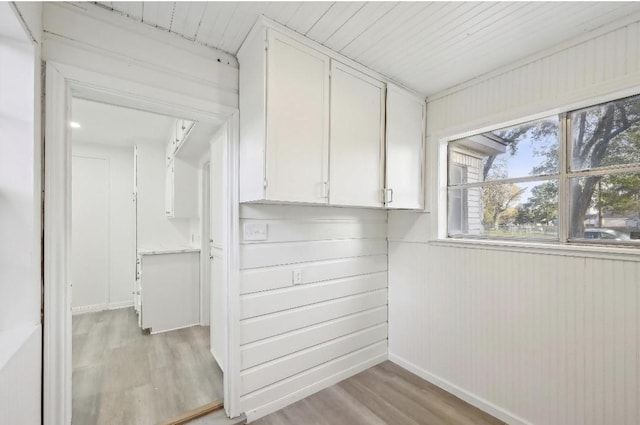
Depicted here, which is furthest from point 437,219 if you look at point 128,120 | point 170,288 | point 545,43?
point 128,120

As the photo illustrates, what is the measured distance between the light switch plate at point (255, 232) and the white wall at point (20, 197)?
3.31 ft

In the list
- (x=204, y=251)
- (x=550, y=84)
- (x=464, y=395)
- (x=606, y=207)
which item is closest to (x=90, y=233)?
(x=204, y=251)

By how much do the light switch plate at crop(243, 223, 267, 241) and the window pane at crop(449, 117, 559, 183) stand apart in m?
1.68

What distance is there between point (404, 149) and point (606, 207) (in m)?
1.25

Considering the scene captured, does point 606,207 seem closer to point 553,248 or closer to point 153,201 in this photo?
point 553,248

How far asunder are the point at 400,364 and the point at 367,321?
1.71 ft

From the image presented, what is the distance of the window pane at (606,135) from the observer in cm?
155

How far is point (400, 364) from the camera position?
2.60 m

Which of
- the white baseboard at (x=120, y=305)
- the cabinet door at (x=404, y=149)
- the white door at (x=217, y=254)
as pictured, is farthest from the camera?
the white baseboard at (x=120, y=305)

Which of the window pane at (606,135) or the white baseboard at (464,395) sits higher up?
the window pane at (606,135)

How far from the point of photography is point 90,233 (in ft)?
13.4

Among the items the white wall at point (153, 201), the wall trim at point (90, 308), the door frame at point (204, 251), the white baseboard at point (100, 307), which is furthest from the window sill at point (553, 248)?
the wall trim at point (90, 308)

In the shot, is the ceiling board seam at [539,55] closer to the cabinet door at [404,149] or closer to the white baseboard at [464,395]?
the cabinet door at [404,149]

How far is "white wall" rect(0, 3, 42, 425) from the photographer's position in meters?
1.16
